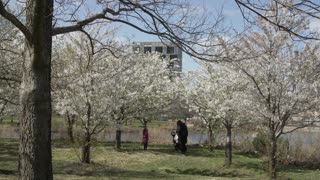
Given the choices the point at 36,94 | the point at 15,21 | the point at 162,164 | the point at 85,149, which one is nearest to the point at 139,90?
the point at 162,164

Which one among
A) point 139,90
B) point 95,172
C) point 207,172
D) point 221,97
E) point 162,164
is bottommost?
point 207,172

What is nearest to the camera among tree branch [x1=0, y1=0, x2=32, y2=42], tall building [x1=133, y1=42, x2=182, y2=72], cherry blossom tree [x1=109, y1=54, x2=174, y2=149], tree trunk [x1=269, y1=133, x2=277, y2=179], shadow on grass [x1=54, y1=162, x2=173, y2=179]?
A: tree branch [x1=0, y1=0, x2=32, y2=42]

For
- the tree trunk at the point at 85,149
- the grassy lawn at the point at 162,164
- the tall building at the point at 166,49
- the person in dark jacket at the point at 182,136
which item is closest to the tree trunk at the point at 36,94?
the tall building at the point at 166,49

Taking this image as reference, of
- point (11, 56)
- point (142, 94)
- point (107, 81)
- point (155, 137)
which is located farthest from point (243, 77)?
point (155, 137)

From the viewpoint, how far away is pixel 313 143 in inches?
926

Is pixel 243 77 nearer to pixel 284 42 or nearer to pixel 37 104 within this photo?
pixel 284 42

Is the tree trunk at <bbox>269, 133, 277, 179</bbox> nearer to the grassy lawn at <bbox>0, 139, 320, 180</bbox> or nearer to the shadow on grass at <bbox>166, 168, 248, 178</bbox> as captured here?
the grassy lawn at <bbox>0, 139, 320, 180</bbox>

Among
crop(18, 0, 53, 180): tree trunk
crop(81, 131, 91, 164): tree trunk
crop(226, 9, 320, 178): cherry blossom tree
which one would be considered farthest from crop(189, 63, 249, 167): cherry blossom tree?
crop(18, 0, 53, 180): tree trunk

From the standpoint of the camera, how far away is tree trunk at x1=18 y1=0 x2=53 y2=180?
575cm

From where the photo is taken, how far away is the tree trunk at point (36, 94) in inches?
227

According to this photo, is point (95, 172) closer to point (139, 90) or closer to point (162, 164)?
point (162, 164)

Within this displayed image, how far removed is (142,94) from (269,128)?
487 inches

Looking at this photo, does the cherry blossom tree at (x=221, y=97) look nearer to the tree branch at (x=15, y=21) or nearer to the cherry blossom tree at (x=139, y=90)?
the cherry blossom tree at (x=139, y=90)

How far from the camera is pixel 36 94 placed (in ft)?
18.9
